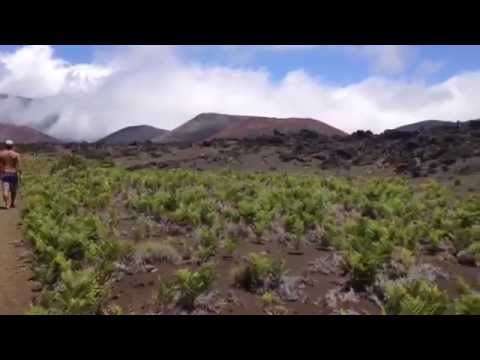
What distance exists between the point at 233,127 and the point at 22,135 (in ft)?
90.4

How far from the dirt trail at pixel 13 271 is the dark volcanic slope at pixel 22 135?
217 feet

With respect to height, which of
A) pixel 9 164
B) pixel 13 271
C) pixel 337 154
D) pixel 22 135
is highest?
pixel 22 135

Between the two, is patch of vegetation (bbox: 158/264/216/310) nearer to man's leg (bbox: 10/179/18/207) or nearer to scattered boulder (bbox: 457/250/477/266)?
scattered boulder (bbox: 457/250/477/266)

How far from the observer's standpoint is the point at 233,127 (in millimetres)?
84188

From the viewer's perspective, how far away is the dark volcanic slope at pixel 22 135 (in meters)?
76.1

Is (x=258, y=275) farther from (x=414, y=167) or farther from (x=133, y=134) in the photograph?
(x=133, y=134)

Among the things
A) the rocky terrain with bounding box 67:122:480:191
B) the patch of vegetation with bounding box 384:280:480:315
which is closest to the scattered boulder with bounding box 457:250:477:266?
the patch of vegetation with bounding box 384:280:480:315

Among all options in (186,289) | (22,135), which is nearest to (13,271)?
(186,289)

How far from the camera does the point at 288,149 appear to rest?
48156 millimetres

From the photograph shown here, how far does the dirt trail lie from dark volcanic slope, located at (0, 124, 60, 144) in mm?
66034

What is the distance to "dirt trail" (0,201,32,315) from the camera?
7734 millimetres
